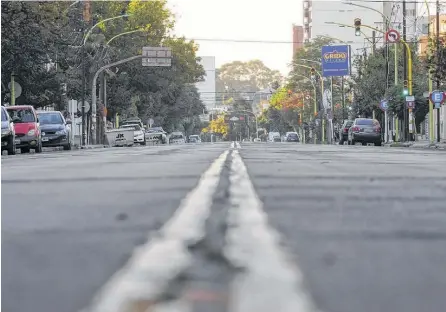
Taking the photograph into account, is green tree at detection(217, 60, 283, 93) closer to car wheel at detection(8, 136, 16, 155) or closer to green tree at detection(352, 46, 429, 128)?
green tree at detection(352, 46, 429, 128)

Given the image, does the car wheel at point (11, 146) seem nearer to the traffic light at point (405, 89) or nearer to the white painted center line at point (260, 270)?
the white painted center line at point (260, 270)

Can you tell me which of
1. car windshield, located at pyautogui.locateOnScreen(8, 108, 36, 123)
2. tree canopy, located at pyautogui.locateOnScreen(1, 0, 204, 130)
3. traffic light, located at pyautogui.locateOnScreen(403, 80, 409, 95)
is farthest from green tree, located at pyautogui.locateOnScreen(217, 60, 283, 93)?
car windshield, located at pyautogui.locateOnScreen(8, 108, 36, 123)

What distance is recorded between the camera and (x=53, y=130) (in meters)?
35.4

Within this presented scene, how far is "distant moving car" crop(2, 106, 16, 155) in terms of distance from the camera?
1041 inches

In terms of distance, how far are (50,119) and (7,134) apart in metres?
9.46

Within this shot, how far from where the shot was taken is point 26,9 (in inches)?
1326

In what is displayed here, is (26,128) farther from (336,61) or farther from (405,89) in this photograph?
(336,61)

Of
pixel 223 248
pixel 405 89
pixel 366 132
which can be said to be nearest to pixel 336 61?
pixel 405 89

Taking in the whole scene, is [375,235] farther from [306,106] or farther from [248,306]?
[306,106]

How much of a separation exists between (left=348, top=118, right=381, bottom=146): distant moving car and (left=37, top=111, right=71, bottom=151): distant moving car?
1669 cm

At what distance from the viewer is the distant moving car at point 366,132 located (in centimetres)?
4584

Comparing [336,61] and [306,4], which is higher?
[306,4]

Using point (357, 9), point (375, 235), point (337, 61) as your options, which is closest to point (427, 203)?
point (375, 235)

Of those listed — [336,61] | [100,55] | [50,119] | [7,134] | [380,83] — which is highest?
[336,61]
